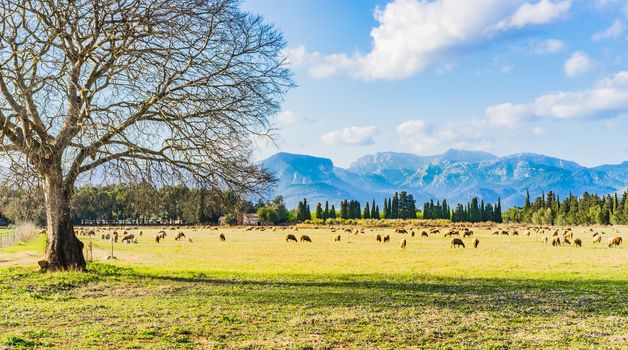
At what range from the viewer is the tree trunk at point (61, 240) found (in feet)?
58.0

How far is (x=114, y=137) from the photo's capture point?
17.9 meters

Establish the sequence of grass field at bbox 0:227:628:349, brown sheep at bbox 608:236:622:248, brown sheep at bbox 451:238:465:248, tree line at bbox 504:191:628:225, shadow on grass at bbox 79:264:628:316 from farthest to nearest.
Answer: tree line at bbox 504:191:628:225
brown sheep at bbox 451:238:465:248
brown sheep at bbox 608:236:622:248
shadow on grass at bbox 79:264:628:316
grass field at bbox 0:227:628:349

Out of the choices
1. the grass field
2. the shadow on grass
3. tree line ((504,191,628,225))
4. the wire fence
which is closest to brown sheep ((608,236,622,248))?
the grass field

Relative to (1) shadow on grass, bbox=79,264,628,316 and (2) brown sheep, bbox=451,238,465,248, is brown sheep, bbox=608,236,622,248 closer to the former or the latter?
(2) brown sheep, bbox=451,238,465,248

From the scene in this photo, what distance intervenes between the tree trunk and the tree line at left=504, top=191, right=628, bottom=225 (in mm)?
122345

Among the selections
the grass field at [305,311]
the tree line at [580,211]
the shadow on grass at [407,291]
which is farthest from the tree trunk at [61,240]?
the tree line at [580,211]

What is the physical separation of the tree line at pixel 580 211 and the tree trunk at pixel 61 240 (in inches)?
4817

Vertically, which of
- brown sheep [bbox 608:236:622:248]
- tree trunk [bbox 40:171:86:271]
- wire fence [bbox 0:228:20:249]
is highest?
tree trunk [bbox 40:171:86:271]

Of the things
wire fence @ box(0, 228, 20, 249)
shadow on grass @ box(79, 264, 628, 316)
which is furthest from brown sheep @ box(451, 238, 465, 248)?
wire fence @ box(0, 228, 20, 249)

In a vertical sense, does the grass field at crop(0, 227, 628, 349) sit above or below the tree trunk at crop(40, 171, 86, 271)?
below

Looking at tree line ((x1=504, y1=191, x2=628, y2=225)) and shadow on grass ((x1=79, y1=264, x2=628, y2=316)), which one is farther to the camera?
tree line ((x1=504, y1=191, x2=628, y2=225))

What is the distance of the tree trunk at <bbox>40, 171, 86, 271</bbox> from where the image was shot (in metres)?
17.7

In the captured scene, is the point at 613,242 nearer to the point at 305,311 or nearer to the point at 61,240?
the point at 305,311

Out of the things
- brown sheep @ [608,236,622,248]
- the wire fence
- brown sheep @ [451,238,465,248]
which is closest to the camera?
brown sheep @ [608,236,622,248]
